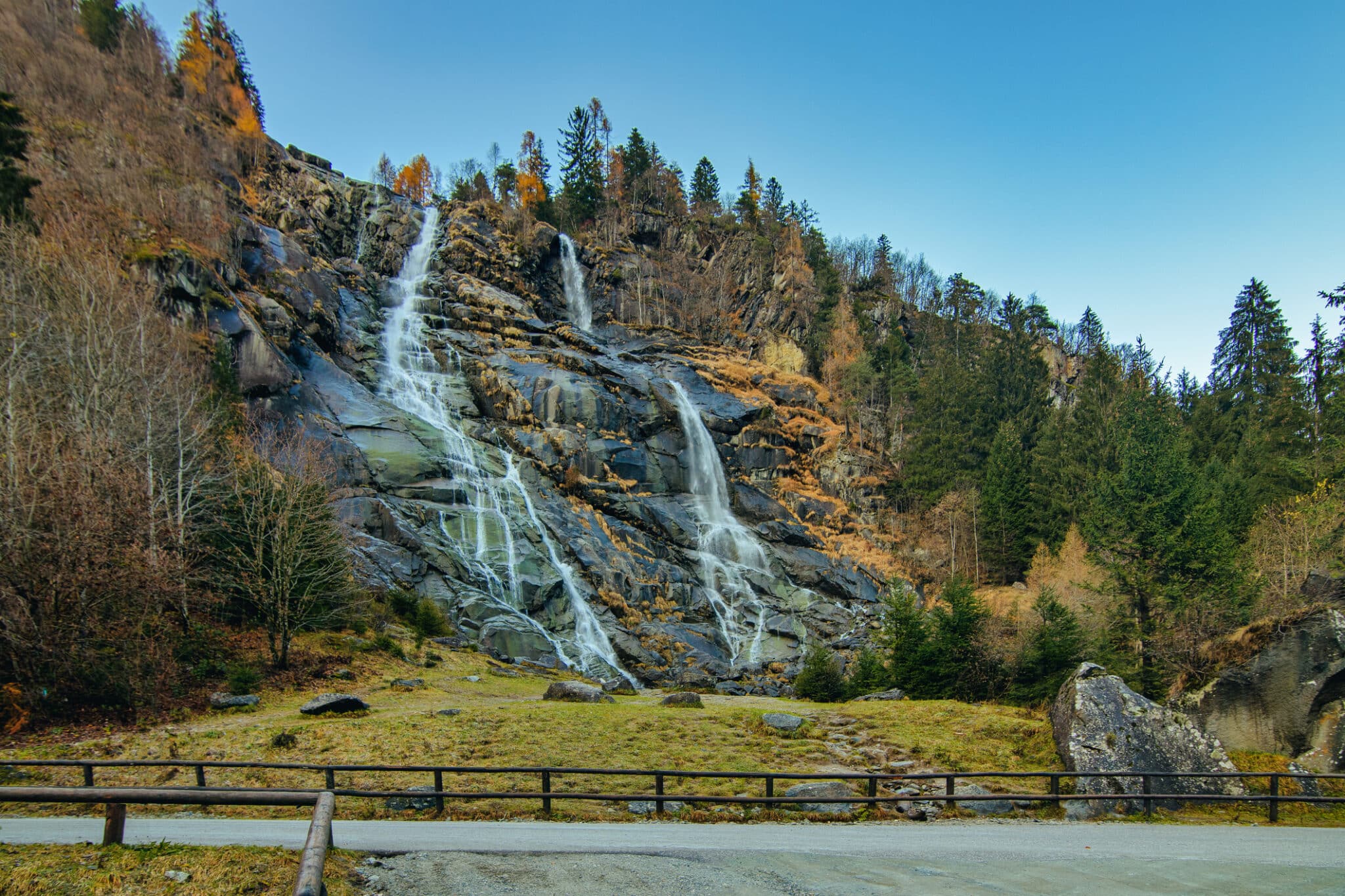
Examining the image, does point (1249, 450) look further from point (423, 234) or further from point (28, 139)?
point (28, 139)

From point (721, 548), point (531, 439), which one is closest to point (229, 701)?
point (531, 439)

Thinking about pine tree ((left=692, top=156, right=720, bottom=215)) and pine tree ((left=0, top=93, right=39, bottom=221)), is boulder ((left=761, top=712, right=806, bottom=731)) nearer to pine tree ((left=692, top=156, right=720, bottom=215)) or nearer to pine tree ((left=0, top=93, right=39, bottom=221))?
pine tree ((left=0, top=93, right=39, bottom=221))

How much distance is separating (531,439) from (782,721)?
31.3 meters

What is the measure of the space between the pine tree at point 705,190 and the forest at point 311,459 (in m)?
15.0

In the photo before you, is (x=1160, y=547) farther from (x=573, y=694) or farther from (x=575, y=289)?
(x=575, y=289)

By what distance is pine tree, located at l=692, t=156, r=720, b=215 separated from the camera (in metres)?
91.6

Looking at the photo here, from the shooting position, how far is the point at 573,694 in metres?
23.6

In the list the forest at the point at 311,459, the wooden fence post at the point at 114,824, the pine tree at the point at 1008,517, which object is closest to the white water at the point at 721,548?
the forest at the point at 311,459

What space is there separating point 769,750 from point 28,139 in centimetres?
4551

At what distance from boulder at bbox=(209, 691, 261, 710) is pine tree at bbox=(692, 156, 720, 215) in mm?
80139

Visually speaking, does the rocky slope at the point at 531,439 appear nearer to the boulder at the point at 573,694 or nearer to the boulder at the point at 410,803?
the boulder at the point at 573,694

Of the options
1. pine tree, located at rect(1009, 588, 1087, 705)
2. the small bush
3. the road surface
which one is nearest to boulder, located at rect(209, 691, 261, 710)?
the small bush

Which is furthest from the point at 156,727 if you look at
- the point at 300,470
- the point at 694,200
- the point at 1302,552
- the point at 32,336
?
the point at 694,200

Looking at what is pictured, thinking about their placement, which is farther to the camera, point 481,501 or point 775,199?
point 775,199
